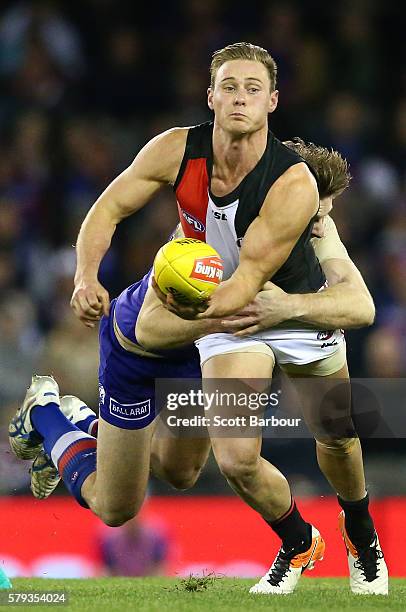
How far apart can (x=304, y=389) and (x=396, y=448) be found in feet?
8.61

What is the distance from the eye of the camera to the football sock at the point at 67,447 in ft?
19.6

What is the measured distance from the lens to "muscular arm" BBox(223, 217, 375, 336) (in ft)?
17.3

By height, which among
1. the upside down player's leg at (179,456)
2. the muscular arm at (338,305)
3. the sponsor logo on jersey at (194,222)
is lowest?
the upside down player's leg at (179,456)

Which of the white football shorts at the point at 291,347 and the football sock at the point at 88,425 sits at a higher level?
the white football shorts at the point at 291,347

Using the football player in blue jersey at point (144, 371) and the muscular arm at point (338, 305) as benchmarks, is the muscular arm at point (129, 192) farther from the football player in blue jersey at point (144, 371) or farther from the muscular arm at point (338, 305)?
the muscular arm at point (338, 305)

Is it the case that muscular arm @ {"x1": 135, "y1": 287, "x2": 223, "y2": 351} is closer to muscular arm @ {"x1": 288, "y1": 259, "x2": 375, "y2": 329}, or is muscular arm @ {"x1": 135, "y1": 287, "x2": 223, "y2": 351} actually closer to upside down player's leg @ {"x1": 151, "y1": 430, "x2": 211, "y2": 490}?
muscular arm @ {"x1": 288, "y1": 259, "x2": 375, "y2": 329}

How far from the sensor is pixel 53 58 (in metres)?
11.4

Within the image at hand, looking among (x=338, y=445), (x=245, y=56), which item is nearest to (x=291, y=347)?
(x=338, y=445)

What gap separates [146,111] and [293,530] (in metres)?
6.34

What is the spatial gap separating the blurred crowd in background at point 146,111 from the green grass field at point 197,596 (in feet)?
10.8

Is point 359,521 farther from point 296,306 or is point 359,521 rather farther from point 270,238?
point 270,238

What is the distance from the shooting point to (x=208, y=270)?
5016 millimetres

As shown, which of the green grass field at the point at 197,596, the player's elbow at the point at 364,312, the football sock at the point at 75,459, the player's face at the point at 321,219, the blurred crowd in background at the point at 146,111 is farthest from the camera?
the blurred crowd in background at the point at 146,111

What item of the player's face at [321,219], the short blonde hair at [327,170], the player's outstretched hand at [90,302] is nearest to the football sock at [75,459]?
the player's outstretched hand at [90,302]
